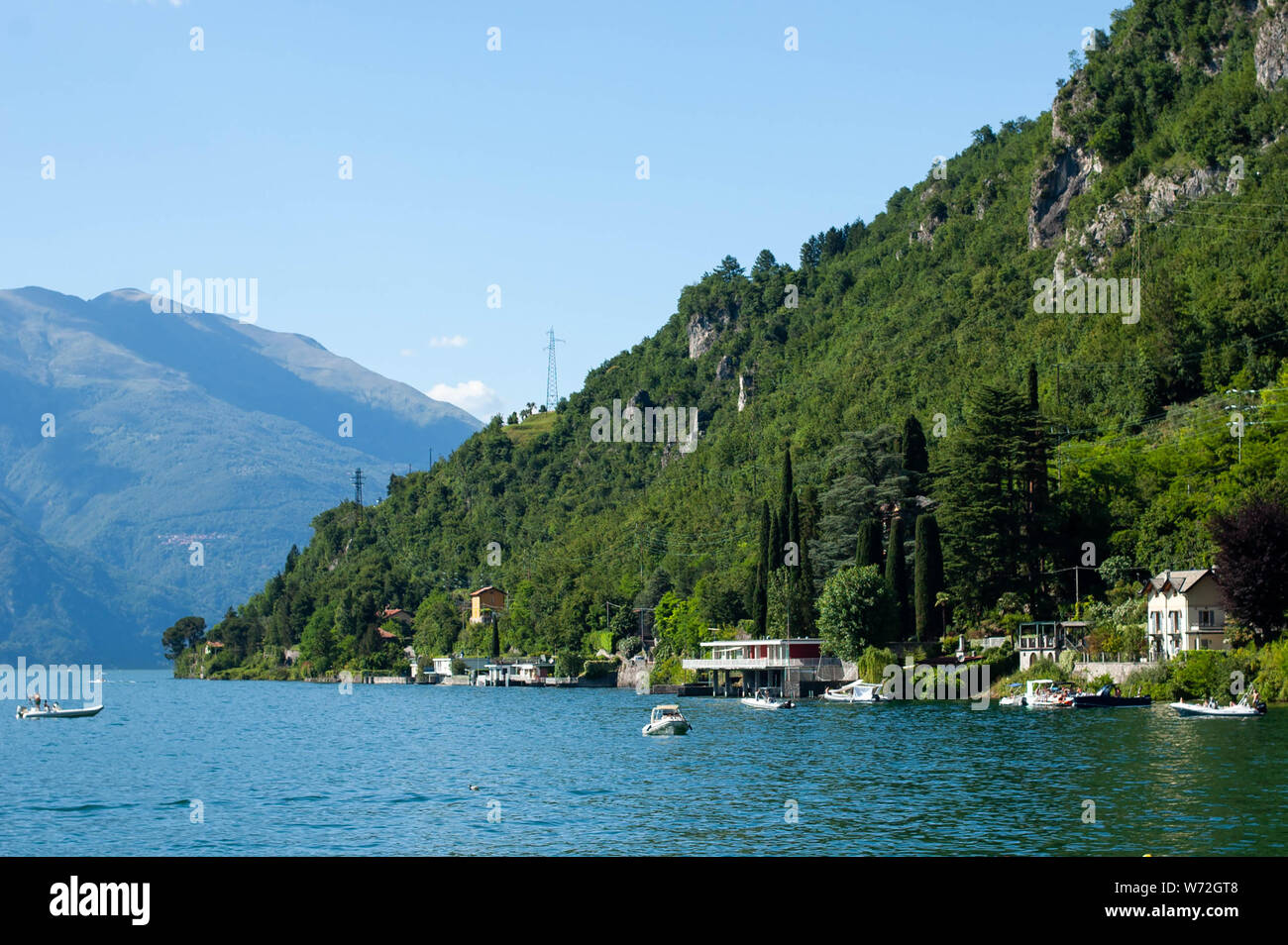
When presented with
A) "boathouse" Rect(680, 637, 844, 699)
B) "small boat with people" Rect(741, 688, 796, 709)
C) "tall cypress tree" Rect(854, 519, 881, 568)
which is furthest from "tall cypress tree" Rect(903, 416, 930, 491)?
"small boat with people" Rect(741, 688, 796, 709)

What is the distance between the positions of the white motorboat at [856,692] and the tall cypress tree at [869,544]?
1062 cm

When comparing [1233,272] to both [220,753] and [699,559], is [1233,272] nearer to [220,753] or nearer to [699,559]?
[699,559]

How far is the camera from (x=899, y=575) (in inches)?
4058

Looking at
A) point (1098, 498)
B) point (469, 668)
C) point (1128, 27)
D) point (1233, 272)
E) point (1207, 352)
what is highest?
point (1128, 27)

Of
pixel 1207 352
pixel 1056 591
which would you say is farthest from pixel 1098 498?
pixel 1207 352

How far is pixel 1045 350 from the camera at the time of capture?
13300 cm

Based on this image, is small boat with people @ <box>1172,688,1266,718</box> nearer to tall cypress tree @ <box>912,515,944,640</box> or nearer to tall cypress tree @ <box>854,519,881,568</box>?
tall cypress tree @ <box>912,515,944,640</box>

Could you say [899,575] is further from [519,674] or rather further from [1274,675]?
[519,674]

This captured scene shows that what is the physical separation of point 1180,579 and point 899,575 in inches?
1009

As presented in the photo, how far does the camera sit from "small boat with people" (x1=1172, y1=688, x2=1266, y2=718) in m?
64.6

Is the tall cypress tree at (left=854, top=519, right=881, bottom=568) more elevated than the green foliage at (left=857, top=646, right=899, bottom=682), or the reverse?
the tall cypress tree at (left=854, top=519, right=881, bottom=568)

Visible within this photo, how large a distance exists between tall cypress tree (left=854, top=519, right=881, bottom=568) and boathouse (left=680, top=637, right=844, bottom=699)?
25.3 ft
